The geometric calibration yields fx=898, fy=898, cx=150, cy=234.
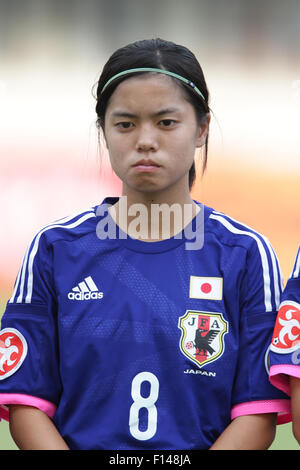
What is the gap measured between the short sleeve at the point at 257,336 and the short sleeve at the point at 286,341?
0.06 m

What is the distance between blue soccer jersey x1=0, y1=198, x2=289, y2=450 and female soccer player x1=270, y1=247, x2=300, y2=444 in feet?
0.22

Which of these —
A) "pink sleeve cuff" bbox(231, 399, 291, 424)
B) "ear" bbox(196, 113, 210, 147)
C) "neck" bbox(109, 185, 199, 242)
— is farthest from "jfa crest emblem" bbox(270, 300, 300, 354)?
"ear" bbox(196, 113, 210, 147)

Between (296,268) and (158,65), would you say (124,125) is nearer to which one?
(158,65)

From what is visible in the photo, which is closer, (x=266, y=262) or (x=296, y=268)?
(x=296, y=268)

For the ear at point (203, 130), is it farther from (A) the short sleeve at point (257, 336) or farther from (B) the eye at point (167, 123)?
(A) the short sleeve at point (257, 336)

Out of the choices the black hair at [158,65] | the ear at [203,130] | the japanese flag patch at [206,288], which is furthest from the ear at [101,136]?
the japanese flag patch at [206,288]

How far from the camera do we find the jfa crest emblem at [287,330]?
2.21m

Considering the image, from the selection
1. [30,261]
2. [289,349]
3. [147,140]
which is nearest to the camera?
[289,349]

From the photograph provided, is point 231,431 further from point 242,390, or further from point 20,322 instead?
point 20,322

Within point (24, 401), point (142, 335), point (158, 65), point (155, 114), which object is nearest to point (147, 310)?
point (142, 335)

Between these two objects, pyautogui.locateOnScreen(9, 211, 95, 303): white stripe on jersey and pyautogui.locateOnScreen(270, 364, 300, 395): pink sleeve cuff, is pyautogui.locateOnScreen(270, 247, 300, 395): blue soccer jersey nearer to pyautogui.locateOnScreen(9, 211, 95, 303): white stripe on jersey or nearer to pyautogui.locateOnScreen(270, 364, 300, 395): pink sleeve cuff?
pyautogui.locateOnScreen(270, 364, 300, 395): pink sleeve cuff

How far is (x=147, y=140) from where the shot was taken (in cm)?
231

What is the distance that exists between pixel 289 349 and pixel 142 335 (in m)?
0.38
